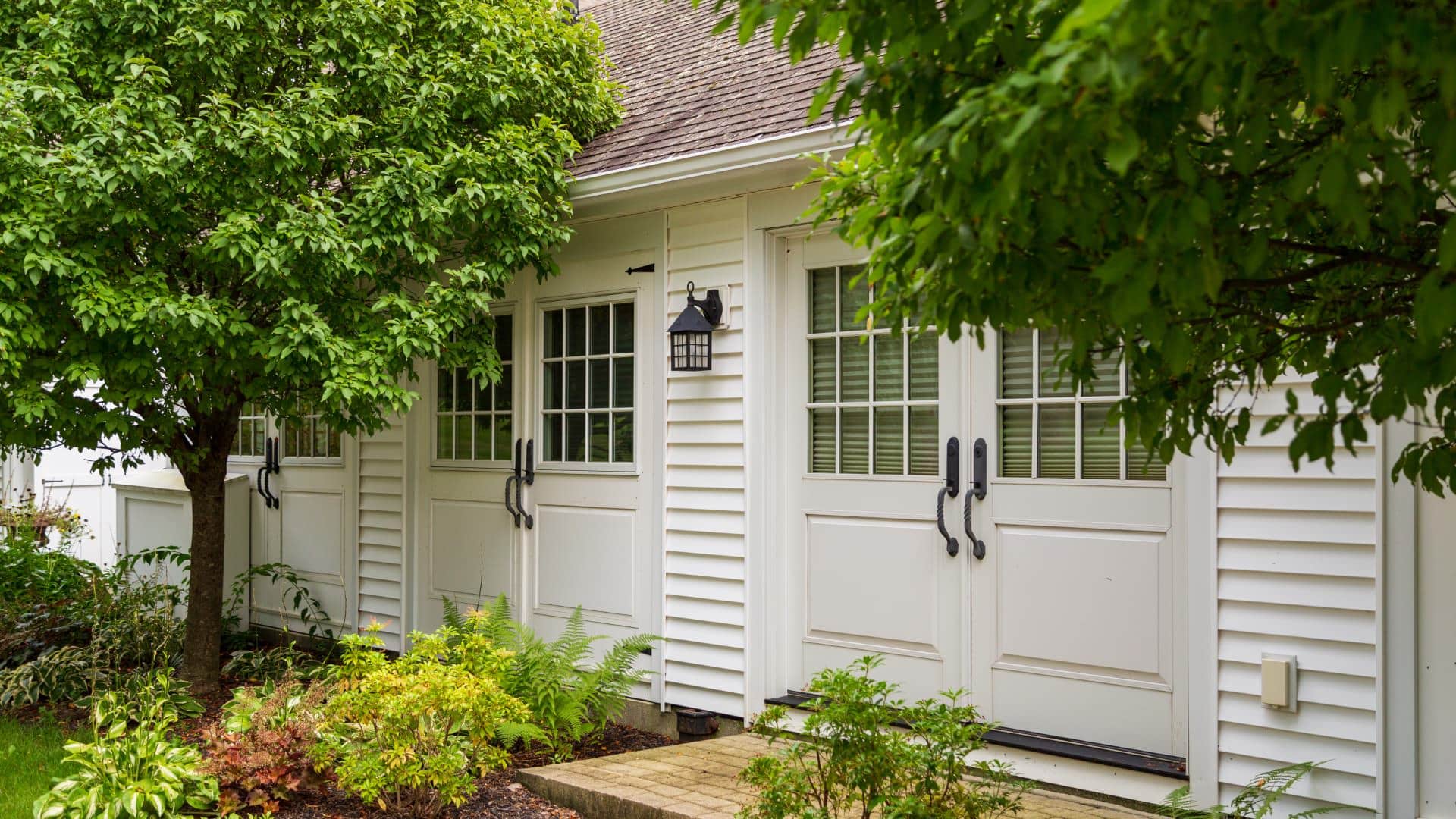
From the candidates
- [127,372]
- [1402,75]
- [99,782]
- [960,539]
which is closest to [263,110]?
[127,372]

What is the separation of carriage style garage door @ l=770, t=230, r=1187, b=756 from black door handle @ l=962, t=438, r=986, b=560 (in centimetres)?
1

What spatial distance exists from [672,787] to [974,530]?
5.40 ft

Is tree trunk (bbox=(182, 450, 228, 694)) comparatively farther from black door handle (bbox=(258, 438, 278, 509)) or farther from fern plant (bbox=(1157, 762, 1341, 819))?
fern plant (bbox=(1157, 762, 1341, 819))

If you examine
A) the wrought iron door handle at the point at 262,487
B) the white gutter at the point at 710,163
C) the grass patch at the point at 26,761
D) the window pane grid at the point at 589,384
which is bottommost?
the grass patch at the point at 26,761

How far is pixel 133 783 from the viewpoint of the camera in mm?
4535

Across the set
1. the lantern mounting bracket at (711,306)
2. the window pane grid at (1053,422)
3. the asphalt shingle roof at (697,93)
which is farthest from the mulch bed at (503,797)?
the asphalt shingle roof at (697,93)

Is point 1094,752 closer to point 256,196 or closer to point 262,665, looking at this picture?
point 256,196

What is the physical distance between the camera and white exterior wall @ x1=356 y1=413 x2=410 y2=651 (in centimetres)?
802

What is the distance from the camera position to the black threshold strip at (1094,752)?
4.47 meters

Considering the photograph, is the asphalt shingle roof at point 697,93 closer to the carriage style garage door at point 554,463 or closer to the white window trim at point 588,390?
the carriage style garage door at point 554,463

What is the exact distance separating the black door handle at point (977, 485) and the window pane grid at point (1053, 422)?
0.27 feet

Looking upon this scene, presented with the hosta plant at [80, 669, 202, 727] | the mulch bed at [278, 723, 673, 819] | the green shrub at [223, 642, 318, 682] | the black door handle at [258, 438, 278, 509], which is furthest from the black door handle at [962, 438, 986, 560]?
the black door handle at [258, 438, 278, 509]

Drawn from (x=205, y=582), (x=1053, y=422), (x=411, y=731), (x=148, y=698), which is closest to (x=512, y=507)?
(x=205, y=582)

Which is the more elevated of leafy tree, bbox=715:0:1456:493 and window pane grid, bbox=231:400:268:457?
leafy tree, bbox=715:0:1456:493
